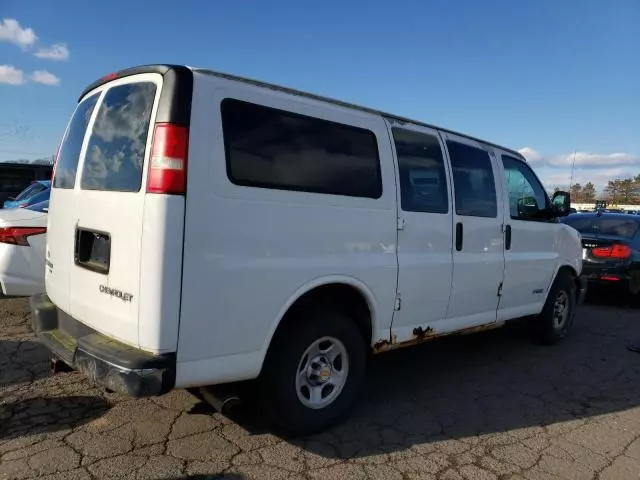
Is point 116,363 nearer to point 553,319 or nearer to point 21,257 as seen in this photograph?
point 21,257

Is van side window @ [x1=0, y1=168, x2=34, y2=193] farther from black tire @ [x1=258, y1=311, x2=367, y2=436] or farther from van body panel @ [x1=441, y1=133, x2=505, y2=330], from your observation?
black tire @ [x1=258, y1=311, x2=367, y2=436]

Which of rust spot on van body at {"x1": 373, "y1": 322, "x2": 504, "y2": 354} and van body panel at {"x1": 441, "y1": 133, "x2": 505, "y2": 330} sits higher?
van body panel at {"x1": 441, "y1": 133, "x2": 505, "y2": 330}

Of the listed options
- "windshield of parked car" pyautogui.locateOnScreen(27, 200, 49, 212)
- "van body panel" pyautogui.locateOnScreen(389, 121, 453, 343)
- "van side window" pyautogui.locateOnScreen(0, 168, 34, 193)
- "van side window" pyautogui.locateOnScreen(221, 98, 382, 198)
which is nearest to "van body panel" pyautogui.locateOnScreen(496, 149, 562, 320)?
"van body panel" pyautogui.locateOnScreen(389, 121, 453, 343)

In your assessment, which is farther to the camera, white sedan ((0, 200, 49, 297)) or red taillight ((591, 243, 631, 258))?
red taillight ((591, 243, 631, 258))

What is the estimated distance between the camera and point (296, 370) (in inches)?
125

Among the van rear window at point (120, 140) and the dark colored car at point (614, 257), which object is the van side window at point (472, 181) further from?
the dark colored car at point (614, 257)

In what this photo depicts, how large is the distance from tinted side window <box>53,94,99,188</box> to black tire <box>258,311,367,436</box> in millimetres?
1751

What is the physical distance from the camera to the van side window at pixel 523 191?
520cm

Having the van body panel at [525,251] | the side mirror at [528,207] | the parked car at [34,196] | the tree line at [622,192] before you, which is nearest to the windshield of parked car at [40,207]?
the parked car at [34,196]

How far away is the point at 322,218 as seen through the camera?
327cm

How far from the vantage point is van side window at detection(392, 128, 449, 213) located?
3.89 meters

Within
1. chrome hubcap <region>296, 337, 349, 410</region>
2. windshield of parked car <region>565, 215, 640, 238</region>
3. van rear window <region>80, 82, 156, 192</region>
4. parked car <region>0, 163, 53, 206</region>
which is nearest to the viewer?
van rear window <region>80, 82, 156, 192</region>

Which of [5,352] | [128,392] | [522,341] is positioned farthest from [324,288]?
[522,341]

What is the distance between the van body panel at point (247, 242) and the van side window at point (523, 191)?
232 centimetres
